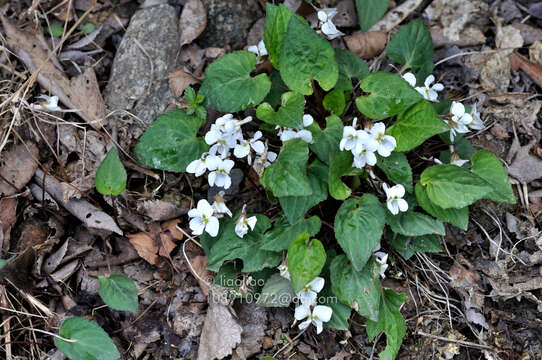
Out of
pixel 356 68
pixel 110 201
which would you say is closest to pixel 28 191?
pixel 110 201

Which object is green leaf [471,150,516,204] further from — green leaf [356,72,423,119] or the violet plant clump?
green leaf [356,72,423,119]

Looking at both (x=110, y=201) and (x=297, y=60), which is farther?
(x=110, y=201)

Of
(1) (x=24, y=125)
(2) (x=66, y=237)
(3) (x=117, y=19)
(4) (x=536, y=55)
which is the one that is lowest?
(4) (x=536, y=55)

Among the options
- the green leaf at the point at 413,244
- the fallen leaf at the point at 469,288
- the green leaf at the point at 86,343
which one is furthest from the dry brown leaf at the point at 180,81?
the fallen leaf at the point at 469,288

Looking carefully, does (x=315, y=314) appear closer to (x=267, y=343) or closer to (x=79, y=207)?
(x=267, y=343)

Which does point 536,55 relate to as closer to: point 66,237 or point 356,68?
point 356,68

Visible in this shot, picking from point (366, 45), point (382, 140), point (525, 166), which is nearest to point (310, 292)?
point (382, 140)

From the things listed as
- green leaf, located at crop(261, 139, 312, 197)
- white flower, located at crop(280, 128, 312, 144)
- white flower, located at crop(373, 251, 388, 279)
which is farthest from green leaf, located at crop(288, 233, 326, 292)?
white flower, located at crop(280, 128, 312, 144)
